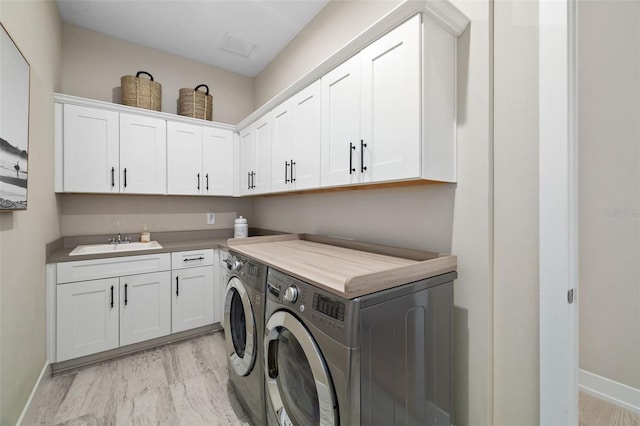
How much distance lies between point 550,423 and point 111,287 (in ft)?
9.42

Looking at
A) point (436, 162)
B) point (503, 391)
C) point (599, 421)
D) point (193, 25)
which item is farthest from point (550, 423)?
point (193, 25)

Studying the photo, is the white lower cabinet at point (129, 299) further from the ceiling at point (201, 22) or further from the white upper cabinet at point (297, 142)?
the ceiling at point (201, 22)

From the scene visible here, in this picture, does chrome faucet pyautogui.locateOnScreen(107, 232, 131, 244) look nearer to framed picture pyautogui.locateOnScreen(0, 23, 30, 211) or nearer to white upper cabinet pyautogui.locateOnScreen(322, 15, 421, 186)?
framed picture pyautogui.locateOnScreen(0, 23, 30, 211)

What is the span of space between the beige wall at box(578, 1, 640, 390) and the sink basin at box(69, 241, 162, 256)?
3.36 metres

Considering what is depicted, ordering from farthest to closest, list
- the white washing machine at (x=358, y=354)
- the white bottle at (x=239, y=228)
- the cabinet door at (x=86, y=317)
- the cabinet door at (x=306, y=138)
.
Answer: the white bottle at (x=239, y=228), the cabinet door at (x=86, y=317), the cabinet door at (x=306, y=138), the white washing machine at (x=358, y=354)

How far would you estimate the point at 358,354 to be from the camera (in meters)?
0.94

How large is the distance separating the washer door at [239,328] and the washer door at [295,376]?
0.65ft

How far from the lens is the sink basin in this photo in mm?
2355

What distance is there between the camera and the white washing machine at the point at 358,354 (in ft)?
3.14

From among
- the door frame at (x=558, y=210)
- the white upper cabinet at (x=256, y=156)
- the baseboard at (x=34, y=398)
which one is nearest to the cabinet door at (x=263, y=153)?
the white upper cabinet at (x=256, y=156)

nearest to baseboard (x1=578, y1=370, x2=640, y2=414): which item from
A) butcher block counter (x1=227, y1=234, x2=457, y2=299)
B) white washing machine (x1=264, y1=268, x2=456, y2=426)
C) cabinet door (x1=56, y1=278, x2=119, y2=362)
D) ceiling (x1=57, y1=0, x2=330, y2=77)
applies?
white washing machine (x1=264, y1=268, x2=456, y2=426)

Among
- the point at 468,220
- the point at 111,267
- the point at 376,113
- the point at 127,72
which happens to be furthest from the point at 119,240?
the point at 468,220

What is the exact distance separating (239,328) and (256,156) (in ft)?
5.21

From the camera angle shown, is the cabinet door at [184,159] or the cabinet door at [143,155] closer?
the cabinet door at [143,155]
